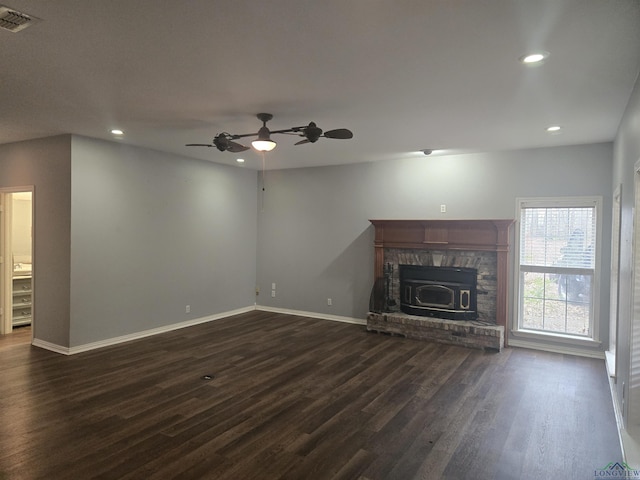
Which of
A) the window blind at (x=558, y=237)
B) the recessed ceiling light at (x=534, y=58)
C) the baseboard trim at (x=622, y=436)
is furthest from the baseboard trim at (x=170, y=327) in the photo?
the recessed ceiling light at (x=534, y=58)

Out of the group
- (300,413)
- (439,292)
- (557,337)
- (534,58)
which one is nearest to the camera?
(534,58)

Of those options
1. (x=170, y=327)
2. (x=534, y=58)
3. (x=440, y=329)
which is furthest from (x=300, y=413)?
(x=170, y=327)

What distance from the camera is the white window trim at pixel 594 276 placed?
5020mm

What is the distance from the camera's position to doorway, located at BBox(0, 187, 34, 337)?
5.78 metres

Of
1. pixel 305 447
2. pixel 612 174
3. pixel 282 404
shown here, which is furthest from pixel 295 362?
pixel 612 174

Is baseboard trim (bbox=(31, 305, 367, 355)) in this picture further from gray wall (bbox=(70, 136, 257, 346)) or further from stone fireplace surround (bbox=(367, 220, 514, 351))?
stone fireplace surround (bbox=(367, 220, 514, 351))

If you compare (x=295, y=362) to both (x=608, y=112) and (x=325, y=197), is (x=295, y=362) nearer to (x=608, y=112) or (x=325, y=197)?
(x=325, y=197)

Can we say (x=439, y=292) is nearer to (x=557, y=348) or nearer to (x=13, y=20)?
(x=557, y=348)

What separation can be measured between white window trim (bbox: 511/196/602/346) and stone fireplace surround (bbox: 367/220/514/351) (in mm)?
160

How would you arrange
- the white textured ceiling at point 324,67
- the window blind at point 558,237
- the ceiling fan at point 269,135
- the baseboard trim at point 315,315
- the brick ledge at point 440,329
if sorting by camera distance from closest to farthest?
the white textured ceiling at point 324,67 < the ceiling fan at point 269,135 < the window blind at point 558,237 < the brick ledge at point 440,329 < the baseboard trim at point 315,315

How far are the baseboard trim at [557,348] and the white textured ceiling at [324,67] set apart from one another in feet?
8.63

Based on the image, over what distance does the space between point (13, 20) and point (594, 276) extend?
19.9 ft

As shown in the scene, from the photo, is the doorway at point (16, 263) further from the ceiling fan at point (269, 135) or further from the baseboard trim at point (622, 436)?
the baseboard trim at point (622, 436)

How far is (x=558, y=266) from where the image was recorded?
17.4 ft
